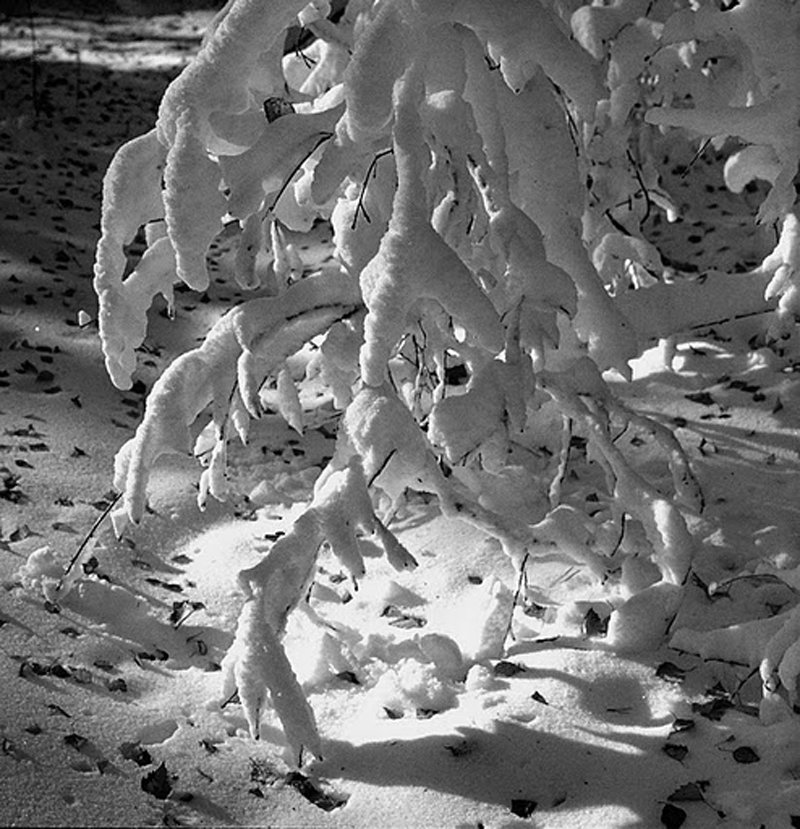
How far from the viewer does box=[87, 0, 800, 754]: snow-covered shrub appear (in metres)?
1.75

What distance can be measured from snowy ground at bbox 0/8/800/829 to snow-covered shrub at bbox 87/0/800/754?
0.67 ft

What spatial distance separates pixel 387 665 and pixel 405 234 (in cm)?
117

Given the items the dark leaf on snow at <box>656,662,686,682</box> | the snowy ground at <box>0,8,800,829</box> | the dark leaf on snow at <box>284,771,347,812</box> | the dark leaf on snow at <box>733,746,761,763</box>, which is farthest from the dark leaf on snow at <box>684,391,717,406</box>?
the dark leaf on snow at <box>284,771,347,812</box>

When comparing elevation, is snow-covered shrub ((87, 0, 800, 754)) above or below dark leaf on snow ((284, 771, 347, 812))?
above

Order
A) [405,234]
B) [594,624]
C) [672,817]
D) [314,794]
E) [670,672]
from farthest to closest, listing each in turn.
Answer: [594,624] < [670,672] < [314,794] < [672,817] < [405,234]

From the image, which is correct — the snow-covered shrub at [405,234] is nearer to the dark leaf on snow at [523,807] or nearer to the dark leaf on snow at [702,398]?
the dark leaf on snow at [523,807]

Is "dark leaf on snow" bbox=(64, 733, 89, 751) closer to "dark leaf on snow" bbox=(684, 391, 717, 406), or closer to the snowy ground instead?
the snowy ground

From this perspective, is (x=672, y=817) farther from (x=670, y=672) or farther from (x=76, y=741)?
(x=76, y=741)

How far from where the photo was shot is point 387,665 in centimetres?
247

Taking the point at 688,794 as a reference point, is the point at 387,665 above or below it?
below

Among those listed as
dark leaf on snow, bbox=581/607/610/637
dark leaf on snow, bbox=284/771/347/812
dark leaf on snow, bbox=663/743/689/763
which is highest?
dark leaf on snow, bbox=663/743/689/763

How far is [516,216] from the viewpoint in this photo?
1866 mm

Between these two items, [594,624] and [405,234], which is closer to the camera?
[405,234]

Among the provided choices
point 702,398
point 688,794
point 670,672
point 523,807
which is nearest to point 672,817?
point 688,794
